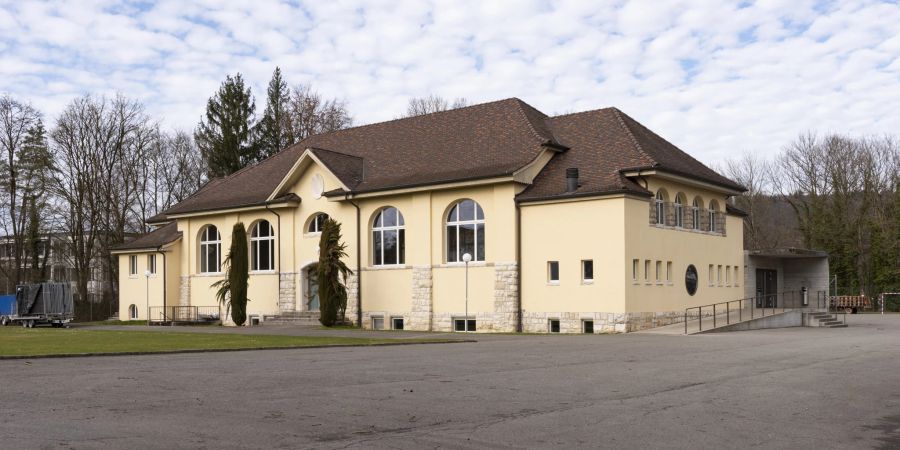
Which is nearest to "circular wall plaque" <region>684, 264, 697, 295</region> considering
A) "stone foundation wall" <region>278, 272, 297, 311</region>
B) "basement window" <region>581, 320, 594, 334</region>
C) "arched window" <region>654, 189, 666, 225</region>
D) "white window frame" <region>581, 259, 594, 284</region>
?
"arched window" <region>654, 189, 666, 225</region>

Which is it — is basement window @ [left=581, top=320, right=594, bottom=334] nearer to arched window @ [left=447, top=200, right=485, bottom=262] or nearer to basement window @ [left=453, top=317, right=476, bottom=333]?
basement window @ [left=453, top=317, right=476, bottom=333]

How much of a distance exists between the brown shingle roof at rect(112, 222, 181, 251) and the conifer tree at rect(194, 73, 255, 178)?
14.2 meters

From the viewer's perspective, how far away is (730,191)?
1420 inches

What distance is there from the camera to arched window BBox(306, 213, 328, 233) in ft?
125

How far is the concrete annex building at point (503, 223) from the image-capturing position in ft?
100

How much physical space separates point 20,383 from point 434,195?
22391 millimetres

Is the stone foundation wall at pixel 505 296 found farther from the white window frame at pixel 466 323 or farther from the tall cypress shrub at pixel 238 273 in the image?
the tall cypress shrub at pixel 238 273

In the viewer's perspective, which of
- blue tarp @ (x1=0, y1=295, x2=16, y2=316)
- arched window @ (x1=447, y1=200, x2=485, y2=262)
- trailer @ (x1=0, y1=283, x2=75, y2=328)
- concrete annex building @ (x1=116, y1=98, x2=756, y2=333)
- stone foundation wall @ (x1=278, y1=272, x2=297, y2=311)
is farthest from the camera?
blue tarp @ (x1=0, y1=295, x2=16, y2=316)

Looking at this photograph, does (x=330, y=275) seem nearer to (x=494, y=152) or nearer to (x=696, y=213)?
(x=494, y=152)

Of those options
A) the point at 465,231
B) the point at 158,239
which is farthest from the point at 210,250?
the point at 465,231

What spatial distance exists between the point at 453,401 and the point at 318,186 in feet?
90.7

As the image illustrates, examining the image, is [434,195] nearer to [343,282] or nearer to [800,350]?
[343,282]

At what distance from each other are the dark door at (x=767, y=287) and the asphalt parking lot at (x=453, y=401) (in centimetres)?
2374

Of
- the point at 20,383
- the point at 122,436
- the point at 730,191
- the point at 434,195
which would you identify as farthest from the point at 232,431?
the point at 730,191
